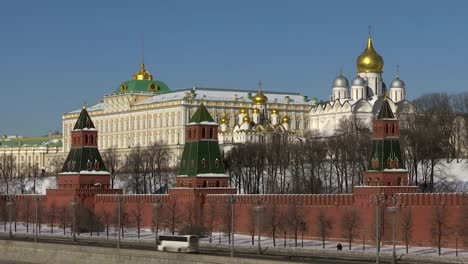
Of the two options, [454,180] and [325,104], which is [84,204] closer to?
[454,180]

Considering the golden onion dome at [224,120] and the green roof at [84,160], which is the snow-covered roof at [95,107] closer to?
the golden onion dome at [224,120]

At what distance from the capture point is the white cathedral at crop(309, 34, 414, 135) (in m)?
123

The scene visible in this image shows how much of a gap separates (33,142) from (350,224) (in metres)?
128

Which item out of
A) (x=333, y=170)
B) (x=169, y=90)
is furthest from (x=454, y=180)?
(x=169, y=90)

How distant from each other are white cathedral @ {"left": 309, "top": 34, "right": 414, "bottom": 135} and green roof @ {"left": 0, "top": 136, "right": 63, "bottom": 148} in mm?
63040

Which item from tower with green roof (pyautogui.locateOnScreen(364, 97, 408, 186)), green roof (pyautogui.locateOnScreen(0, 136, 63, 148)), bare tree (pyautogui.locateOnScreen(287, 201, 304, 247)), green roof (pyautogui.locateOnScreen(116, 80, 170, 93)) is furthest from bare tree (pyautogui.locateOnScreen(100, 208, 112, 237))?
green roof (pyautogui.locateOnScreen(0, 136, 63, 148))

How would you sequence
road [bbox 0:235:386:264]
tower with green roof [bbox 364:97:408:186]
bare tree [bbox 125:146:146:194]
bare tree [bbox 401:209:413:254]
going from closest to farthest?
road [bbox 0:235:386:264] → bare tree [bbox 401:209:413:254] → tower with green roof [bbox 364:97:408:186] → bare tree [bbox 125:146:146:194]

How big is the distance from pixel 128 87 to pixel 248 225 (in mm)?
84915

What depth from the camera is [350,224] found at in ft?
216

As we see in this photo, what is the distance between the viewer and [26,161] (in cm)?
18175

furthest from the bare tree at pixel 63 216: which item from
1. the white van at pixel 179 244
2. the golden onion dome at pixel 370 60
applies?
the golden onion dome at pixel 370 60

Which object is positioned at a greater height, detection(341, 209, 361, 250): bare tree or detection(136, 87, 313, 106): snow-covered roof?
detection(136, 87, 313, 106): snow-covered roof

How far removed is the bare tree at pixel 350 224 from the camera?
216ft

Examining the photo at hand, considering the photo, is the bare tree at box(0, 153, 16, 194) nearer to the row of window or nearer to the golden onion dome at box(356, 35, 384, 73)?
the row of window
